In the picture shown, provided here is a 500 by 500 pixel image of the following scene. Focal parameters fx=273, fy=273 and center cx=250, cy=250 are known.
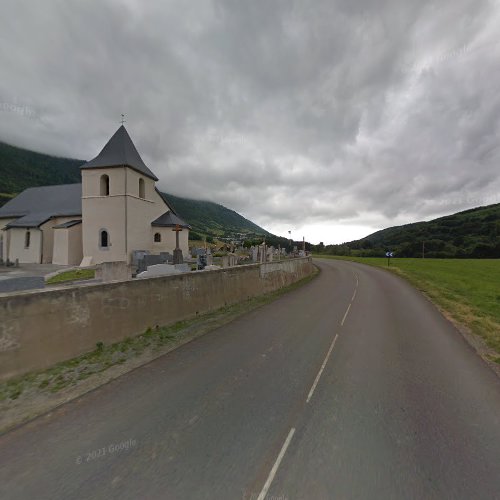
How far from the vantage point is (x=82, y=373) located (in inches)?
200

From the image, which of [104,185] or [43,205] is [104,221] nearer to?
[104,185]

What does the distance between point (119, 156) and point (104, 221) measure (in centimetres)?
723

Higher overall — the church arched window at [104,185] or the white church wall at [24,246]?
the church arched window at [104,185]

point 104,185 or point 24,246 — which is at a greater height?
point 104,185

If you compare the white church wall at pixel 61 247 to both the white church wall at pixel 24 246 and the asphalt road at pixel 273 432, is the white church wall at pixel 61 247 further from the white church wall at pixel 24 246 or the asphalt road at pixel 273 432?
the asphalt road at pixel 273 432

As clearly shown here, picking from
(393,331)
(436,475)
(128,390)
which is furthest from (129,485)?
(393,331)

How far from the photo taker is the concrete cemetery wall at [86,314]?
4.81 metres

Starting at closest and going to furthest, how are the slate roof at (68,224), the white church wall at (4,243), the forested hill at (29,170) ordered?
the slate roof at (68,224), the white church wall at (4,243), the forested hill at (29,170)

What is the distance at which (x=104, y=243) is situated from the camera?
2955 centimetres

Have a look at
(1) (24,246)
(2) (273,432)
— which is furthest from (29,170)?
(2) (273,432)

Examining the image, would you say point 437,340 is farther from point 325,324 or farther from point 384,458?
point 384,458

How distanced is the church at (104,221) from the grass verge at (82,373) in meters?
22.7

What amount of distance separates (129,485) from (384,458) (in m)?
2.71

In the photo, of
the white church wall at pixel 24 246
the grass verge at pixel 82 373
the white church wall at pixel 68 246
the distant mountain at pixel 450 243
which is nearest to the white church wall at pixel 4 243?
the white church wall at pixel 24 246
